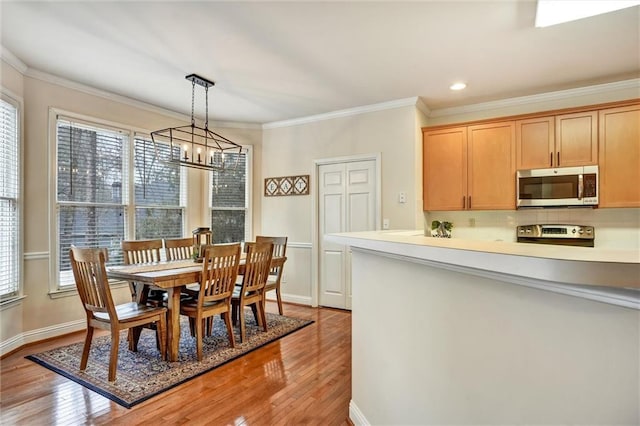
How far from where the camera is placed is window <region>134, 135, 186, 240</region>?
4297mm

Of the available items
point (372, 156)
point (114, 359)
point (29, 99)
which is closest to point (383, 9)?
point (372, 156)

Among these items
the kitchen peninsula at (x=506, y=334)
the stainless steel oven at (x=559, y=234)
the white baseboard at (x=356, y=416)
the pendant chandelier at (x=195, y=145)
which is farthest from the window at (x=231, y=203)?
the kitchen peninsula at (x=506, y=334)

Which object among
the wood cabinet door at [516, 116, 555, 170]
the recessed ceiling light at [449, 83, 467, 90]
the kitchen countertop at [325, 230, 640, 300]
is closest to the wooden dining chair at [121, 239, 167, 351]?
the kitchen countertop at [325, 230, 640, 300]

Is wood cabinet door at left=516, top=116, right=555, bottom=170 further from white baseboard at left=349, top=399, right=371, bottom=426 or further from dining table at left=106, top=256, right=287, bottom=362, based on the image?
dining table at left=106, top=256, right=287, bottom=362

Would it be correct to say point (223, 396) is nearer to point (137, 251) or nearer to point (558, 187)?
point (137, 251)

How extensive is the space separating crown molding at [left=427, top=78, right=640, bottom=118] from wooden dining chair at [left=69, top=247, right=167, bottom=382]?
12.9 ft

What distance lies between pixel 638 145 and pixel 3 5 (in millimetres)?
5245

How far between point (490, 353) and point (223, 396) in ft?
6.22

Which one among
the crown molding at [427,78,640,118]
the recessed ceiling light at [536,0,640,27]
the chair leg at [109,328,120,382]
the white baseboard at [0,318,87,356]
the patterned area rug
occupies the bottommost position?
the patterned area rug

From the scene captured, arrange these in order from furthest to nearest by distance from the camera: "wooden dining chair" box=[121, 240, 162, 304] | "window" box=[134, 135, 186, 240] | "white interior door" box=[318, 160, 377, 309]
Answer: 1. "white interior door" box=[318, 160, 377, 309]
2. "window" box=[134, 135, 186, 240]
3. "wooden dining chair" box=[121, 240, 162, 304]

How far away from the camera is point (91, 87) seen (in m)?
3.79

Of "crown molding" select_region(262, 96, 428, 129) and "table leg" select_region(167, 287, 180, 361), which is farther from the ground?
"crown molding" select_region(262, 96, 428, 129)

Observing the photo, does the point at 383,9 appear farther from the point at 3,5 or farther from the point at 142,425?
the point at 142,425

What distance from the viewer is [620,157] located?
3352 mm
